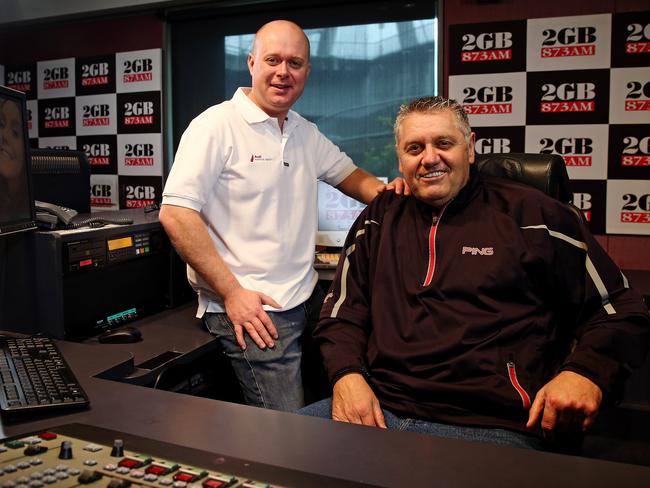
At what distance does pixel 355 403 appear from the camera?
1.37 meters

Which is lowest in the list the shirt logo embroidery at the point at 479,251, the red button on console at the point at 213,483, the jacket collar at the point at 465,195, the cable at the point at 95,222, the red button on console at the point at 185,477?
the red button on console at the point at 213,483

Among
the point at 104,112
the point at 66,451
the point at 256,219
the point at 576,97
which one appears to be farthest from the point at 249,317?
the point at 104,112

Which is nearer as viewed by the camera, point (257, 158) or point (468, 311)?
point (468, 311)

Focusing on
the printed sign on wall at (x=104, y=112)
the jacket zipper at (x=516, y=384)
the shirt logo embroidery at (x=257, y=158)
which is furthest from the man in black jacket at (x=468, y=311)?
the printed sign on wall at (x=104, y=112)

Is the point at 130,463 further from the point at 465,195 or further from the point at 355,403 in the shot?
the point at 465,195

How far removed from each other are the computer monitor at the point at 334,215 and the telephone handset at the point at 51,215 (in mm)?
1144

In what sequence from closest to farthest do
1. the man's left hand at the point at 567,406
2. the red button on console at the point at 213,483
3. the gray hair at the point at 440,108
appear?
the red button on console at the point at 213,483 → the man's left hand at the point at 567,406 → the gray hair at the point at 440,108

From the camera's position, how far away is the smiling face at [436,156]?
1.57 meters

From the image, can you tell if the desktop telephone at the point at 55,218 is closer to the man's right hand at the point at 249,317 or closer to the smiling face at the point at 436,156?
the man's right hand at the point at 249,317

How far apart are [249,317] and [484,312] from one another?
2.14 ft

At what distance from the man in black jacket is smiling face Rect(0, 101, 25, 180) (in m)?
0.87

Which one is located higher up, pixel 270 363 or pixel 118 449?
pixel 118 449

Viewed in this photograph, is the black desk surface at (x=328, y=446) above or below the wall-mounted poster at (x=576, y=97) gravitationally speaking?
below

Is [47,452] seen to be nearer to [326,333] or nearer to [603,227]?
[326,333]
